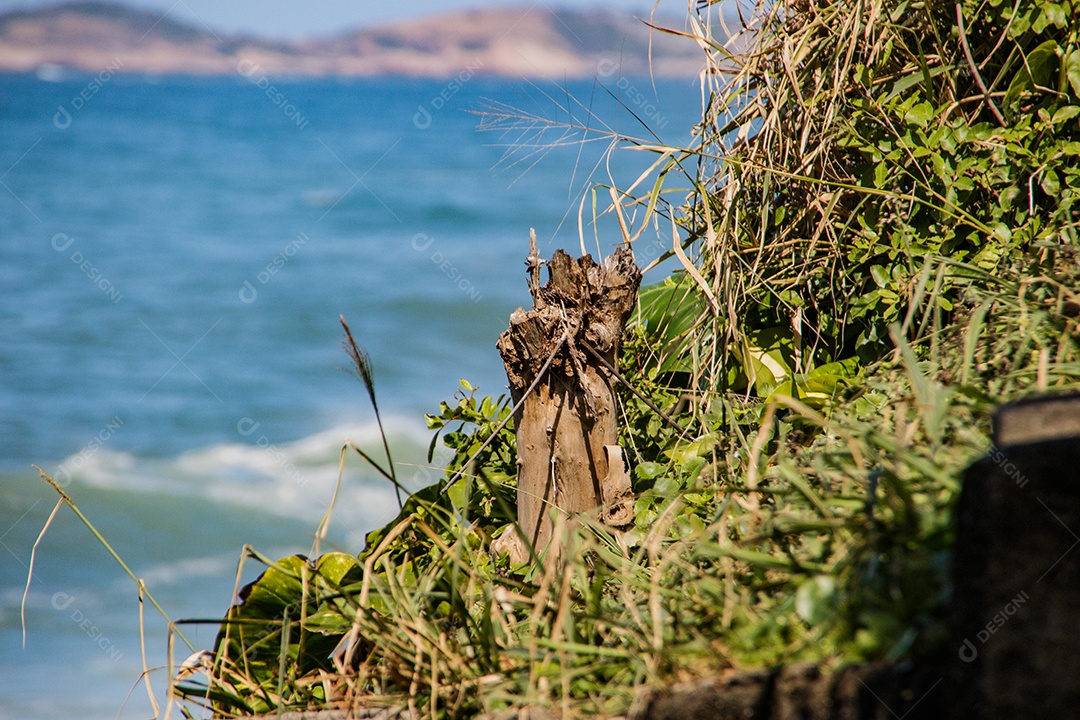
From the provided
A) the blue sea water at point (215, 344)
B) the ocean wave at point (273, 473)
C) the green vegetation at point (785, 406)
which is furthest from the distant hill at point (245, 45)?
the green vegetation at point (785, 406)

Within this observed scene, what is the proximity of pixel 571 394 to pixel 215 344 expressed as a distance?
1170 cm

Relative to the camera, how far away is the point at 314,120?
132 feet

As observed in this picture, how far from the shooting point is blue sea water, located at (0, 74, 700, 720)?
629 centimetres

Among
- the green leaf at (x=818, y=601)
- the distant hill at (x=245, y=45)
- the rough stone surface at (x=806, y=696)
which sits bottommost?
the rough stone surface at (x=806, y=696)

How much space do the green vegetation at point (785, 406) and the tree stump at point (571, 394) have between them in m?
0.11

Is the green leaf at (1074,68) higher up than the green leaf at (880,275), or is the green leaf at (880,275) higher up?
the green leaf at (1074,68)

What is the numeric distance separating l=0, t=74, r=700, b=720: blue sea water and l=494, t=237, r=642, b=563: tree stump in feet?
1.04

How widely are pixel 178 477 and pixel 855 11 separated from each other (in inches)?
334

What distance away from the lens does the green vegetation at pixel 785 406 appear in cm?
135

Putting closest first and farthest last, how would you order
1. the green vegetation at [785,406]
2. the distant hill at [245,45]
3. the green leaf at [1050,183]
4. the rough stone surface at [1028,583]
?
the rough stone surface at [1028,583] < the green vegetation at [785,406] < the green leaf at [1050,183] < the distant hill at [245,45]

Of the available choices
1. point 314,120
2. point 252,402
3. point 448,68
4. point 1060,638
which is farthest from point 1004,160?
point 448,68

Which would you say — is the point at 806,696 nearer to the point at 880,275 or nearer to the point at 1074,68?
the point at 880,275

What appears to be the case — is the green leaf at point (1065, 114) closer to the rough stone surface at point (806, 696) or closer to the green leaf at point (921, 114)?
the green leaf at point (921, 114)

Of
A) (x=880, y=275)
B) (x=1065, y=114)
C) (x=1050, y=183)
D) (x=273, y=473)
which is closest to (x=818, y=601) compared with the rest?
(x=880, y=275)
